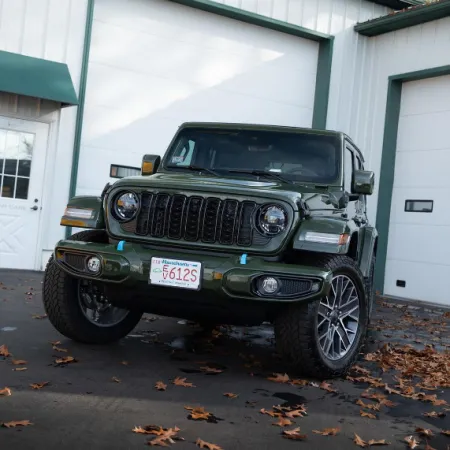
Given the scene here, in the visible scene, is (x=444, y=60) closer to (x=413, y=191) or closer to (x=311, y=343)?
(x=413, y=191)

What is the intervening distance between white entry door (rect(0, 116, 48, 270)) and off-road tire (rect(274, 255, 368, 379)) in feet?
24.3

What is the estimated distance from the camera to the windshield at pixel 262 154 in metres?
6.14

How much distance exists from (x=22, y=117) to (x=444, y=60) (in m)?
7.42

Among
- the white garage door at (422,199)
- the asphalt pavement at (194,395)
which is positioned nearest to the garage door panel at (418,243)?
the white garage door at (422,199)

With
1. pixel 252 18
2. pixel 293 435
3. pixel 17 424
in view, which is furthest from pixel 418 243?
pixel 17 424

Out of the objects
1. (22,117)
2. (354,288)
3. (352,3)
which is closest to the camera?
(354,288)

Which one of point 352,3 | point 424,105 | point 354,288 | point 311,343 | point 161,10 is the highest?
point 352,3

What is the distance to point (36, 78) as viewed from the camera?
11.0 meters

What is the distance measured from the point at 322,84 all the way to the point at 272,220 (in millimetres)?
9860

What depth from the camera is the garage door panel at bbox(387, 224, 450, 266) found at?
12547mm

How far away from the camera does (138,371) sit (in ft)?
16.8

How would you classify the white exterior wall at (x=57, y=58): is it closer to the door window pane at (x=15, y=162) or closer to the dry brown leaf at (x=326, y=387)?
the door window pane at (x=15, y=162)

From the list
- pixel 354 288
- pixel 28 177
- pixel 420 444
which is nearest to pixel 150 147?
pixel 28 177

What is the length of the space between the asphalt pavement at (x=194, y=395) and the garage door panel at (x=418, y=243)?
577cm
